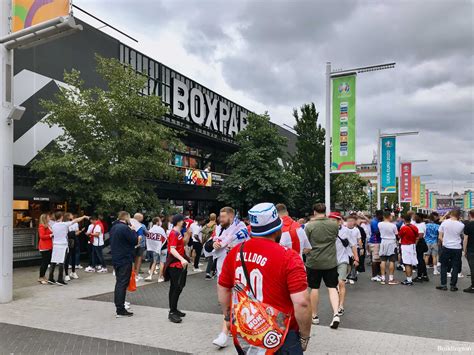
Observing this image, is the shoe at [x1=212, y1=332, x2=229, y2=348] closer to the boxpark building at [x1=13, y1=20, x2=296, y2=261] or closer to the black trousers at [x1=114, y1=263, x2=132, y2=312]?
the black trousers at [x1=114, y1=263, x2=132, y2=312]

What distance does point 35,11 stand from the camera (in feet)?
27.8

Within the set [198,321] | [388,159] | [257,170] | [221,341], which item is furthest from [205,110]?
[221,341]

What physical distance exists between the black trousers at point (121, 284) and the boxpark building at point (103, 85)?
8.34 metres

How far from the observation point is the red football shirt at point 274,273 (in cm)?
280

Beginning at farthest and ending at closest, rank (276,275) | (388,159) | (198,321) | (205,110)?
(205,110) < (388,159) < (198,321) < (276,275)

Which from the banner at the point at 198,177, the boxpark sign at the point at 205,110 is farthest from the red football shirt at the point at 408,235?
the boxpark sign at the point at 205,110

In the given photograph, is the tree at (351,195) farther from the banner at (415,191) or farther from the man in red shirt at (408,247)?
the man in red shirt at (408,247)

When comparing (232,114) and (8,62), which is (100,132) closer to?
(8,62)

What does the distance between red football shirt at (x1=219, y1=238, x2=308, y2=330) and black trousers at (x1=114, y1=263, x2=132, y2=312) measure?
16.1 ft

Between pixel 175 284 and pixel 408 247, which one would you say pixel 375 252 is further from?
pixel 175 284

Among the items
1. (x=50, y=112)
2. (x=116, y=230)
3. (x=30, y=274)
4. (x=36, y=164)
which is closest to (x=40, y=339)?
(x=116, y=230)

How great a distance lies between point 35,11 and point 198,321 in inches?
261

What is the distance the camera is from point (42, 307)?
8.03m

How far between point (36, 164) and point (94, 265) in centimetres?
373
